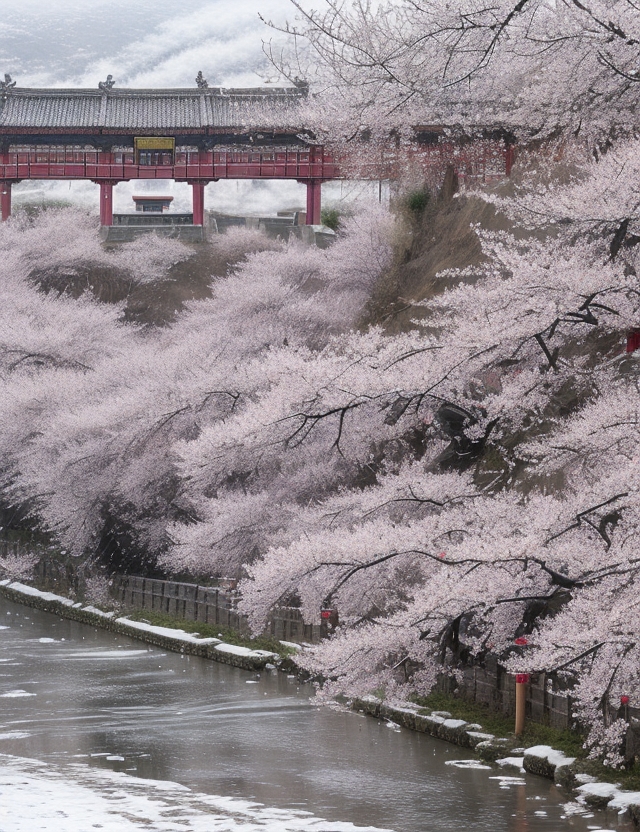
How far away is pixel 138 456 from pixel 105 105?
95.4ft

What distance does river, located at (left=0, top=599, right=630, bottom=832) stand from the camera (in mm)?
14953

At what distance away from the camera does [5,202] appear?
57.7m

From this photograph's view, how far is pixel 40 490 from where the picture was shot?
108 feet

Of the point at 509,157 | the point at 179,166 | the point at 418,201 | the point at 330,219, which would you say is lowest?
the point at 418,201

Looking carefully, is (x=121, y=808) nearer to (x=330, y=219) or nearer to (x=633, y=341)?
(x=633, y=341)

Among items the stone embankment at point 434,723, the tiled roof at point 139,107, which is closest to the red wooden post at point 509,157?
the tiled roof at point 139,107

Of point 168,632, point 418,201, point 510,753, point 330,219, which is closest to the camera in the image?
point 510,753

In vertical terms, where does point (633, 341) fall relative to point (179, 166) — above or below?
below

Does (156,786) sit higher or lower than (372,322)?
lower

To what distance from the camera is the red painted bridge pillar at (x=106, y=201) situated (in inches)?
2176

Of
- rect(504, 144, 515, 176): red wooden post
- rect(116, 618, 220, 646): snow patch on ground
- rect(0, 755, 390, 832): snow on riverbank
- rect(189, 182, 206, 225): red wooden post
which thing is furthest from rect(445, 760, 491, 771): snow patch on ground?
rect(189, 182, 206, 225): red wooden post

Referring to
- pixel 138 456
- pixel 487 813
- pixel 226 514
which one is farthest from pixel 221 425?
pixel 487 813

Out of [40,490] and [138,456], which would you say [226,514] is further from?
[40,490]

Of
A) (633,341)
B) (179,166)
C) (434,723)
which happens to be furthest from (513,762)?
(179,166)
